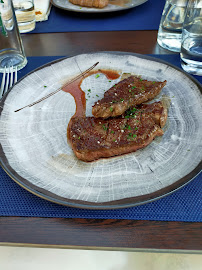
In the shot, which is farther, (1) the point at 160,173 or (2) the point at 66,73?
(2) the point at 66,73

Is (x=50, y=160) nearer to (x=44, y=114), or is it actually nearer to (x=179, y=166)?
(x=44, y=114)

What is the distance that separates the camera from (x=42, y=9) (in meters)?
2.37

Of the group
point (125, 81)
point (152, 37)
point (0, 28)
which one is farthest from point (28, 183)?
point (152, 37)

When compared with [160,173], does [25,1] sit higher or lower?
higher

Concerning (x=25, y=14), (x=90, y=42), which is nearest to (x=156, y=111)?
(x=90, y=42)

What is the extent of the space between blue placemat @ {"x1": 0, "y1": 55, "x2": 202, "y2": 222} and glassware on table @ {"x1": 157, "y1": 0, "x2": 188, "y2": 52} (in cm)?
115

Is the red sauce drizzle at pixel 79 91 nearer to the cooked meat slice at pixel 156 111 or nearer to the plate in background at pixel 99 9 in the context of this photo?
the cooked meat slice at pixel 156 111

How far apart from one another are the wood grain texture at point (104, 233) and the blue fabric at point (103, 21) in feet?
5.35

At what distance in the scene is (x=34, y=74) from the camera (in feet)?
5.32

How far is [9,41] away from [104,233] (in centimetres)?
137

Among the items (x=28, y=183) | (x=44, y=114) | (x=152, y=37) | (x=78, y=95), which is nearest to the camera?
(x=28, y=183)

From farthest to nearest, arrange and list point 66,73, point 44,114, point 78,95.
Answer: point 66,73
point 78,95
point 44,114

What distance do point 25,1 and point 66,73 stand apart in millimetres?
817

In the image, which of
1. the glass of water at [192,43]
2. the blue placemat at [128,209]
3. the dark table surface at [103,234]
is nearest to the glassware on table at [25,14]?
the glass of water at [192,43]
